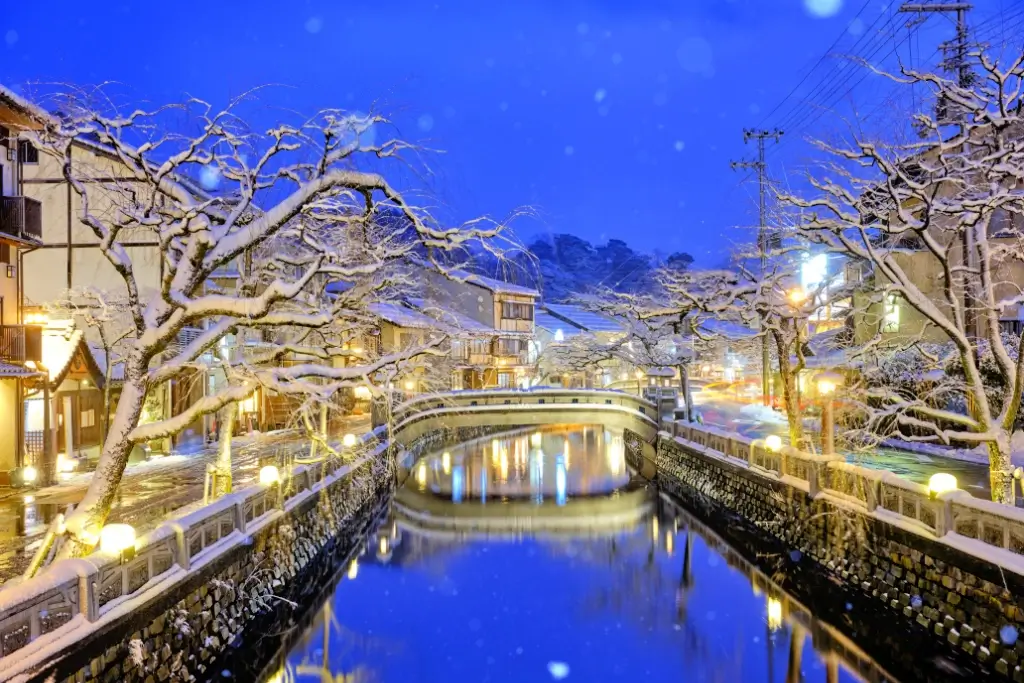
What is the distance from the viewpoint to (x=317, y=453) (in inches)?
1042

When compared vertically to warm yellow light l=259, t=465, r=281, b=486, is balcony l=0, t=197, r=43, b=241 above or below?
above

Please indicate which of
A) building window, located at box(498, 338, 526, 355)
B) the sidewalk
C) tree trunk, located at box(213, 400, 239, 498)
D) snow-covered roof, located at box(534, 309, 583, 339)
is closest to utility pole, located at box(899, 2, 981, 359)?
tree trunk, located at box(213, 400, 239, 498)

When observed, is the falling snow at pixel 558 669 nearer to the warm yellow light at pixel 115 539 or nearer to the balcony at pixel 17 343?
the warm yellow light at pixel 115 539

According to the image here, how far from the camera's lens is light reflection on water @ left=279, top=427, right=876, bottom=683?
15.3 meters

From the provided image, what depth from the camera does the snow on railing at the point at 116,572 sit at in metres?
7.98

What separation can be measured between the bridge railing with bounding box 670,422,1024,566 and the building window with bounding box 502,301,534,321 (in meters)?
38.4

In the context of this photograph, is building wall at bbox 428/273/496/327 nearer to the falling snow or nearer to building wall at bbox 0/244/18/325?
building wall at bbox 0/244/18/325

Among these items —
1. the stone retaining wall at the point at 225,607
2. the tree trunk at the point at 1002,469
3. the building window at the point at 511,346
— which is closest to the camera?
the stone retaining wall at the point at 225,607

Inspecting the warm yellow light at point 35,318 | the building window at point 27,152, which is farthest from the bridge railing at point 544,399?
the building window at point 27,152

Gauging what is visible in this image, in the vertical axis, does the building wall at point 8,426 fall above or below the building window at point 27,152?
below

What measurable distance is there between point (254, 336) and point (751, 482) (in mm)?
29554

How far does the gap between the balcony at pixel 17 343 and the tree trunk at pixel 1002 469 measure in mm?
24939

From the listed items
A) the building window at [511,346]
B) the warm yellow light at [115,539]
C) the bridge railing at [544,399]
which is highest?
the building window at [511,346]

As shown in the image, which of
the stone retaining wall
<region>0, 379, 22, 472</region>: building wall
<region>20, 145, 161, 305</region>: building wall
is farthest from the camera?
<region>20, 145, 161, 305</region>: building wall
